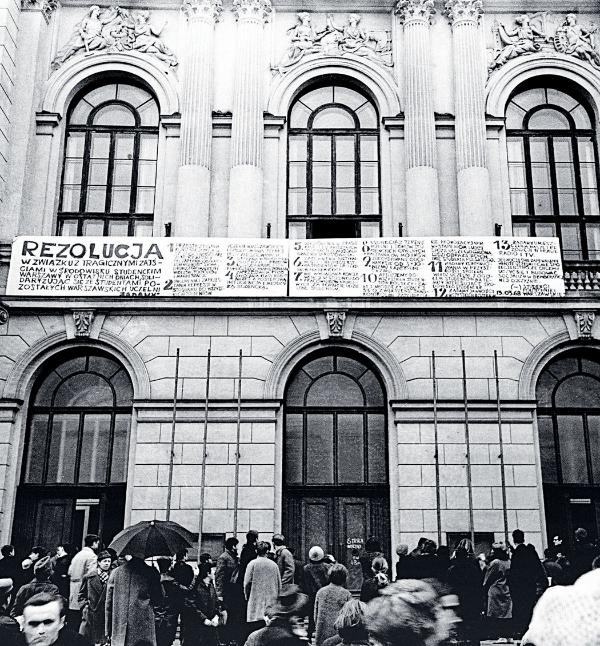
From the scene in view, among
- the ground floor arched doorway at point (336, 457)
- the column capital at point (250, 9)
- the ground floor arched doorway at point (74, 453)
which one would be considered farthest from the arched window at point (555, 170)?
the ground floor arched doorway at point (74, 453)

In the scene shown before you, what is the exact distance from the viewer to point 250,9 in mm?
22719

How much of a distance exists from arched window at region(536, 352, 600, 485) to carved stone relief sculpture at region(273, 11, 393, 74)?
9.28 metres

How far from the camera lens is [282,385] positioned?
20.0 m

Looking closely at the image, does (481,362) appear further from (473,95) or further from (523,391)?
(473,95)

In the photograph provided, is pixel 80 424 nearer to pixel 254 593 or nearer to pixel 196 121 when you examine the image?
pixel 196 121

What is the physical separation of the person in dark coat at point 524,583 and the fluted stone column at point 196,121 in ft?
37.1

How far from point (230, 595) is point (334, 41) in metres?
15.0

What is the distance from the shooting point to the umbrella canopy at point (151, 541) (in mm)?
12984

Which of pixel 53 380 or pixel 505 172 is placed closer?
pixel 53 380

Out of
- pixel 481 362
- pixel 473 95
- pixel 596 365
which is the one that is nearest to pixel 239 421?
pixel 481 362

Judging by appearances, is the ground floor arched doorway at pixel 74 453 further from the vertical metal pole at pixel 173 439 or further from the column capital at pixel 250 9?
the column capital at pixel 250 9

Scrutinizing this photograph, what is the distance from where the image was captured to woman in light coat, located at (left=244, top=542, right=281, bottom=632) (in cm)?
1316

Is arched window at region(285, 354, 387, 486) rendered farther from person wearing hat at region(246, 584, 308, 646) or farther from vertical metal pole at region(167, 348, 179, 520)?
person wearing hat at region(246, 584, 308, 646)

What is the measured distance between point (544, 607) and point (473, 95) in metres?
20.9
